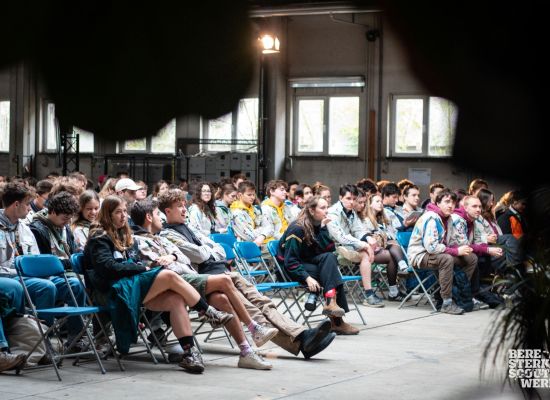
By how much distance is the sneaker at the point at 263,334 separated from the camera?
15.5ft

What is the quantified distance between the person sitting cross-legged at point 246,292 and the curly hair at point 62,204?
0.53 meters

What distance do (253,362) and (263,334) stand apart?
0.19 meters

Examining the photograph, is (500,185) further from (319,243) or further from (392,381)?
(319,243)

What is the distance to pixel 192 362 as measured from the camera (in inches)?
175

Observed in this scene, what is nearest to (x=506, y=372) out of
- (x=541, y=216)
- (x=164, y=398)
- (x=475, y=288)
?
(x=541, y=216)

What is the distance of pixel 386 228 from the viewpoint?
341 inches

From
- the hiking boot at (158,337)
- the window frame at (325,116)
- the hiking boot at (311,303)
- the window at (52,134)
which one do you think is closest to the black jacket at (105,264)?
the hiking boot at (158,337)

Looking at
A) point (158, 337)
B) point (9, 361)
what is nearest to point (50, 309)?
point (9, 361)

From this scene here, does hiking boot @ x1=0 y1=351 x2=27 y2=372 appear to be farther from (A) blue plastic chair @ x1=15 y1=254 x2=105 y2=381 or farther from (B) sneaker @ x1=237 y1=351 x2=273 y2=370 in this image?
(B) sneaker @ x1=237 y1=351 x2=273 y2=370

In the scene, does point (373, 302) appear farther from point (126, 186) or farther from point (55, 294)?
point (126, 186)

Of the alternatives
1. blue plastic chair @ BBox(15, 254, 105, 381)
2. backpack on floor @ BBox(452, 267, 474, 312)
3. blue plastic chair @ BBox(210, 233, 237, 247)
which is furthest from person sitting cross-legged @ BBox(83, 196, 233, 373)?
backpack on floor @ BBox(452, 267, 474, 312)

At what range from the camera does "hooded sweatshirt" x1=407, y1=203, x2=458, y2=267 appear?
293 inches

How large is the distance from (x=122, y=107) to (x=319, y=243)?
5.08 m

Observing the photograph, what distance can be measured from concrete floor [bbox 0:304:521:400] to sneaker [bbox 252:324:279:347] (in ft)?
0.57
